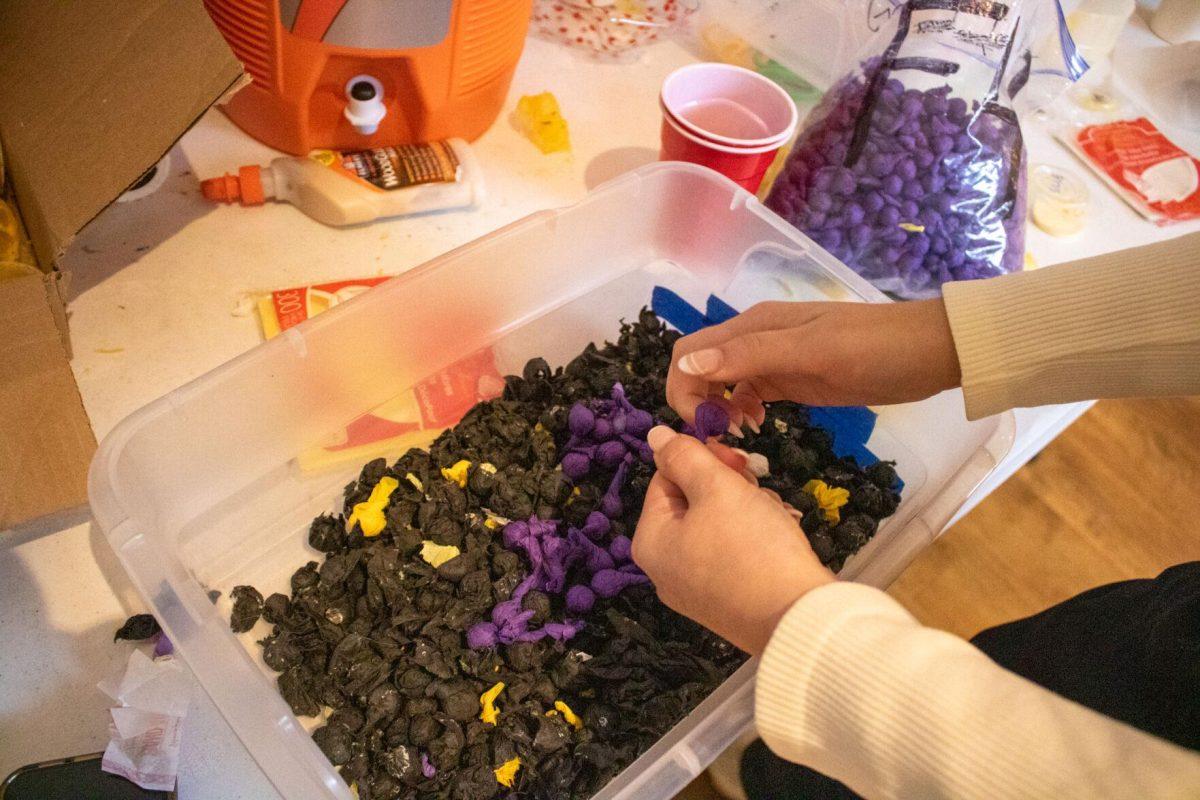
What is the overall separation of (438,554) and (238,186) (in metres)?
0.44

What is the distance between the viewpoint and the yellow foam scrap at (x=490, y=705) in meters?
0.63

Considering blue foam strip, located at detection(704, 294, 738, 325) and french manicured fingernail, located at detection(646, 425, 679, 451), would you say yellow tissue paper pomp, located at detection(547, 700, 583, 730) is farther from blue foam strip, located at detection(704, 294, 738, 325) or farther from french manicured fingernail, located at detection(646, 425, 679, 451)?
blue foam strip, located at detection(704, 294, 738, 325)

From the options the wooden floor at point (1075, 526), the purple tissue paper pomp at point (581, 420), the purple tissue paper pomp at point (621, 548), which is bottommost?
the wooden floor at point (1075, 526)

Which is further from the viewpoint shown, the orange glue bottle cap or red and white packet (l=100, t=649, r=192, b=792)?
the orange glue bottle cap

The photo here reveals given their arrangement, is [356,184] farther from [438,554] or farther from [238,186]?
[438,554]

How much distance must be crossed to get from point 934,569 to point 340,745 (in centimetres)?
80

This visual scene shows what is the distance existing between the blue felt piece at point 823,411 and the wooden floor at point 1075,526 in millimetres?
377

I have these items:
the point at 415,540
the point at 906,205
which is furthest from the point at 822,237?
the point at 415,540

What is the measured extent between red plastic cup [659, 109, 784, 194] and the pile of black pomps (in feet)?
0.79

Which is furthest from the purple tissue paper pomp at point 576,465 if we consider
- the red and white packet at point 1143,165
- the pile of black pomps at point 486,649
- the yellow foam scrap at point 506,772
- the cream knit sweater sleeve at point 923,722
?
the red and white packet at point 1143,165

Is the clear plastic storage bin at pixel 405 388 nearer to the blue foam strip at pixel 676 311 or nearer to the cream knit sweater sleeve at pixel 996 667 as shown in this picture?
the blue foam strip at pixel 676 311

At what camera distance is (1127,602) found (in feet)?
2.05

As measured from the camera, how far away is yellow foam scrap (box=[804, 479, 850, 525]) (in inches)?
29.0

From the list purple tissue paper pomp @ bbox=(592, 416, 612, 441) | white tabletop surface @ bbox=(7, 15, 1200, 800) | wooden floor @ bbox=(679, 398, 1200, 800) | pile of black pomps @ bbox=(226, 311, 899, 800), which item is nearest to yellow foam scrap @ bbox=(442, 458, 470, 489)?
pile of black pomps @ bbox=(226, 311, 899, 800)
